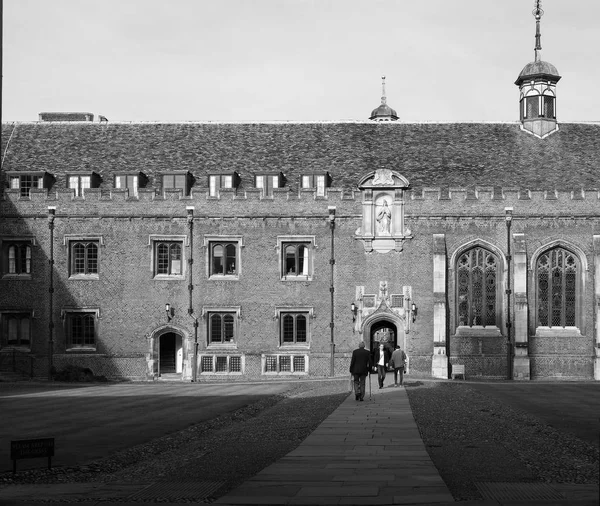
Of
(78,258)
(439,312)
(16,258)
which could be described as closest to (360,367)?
(439,312)

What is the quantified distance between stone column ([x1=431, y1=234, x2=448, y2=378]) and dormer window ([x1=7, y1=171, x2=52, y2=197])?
60.5 feet

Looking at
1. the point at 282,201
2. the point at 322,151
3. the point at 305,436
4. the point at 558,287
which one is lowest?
the point at 305,436

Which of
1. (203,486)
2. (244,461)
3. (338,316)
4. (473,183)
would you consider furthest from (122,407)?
(473,183)

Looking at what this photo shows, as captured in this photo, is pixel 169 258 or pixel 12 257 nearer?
pixel 169 258

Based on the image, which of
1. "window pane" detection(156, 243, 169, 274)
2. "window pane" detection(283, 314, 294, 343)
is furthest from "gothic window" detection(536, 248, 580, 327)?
"window pane" detection(156, 243, 169, 274)

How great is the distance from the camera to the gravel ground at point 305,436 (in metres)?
15.5

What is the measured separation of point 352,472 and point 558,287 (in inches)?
1350

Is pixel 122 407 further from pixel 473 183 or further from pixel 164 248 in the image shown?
pixel 473 183

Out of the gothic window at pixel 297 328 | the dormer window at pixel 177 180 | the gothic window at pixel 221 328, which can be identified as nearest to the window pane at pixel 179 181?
the dormer window at pixel 177 180

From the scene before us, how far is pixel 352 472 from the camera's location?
15.4 meters

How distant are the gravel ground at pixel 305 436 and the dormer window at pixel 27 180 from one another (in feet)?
81.2

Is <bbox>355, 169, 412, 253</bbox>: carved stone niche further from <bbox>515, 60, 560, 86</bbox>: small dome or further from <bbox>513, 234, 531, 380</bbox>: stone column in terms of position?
<bbox>515, 60, 560, 86</bbox>: small dome

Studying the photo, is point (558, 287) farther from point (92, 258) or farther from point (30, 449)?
point (30, 449)

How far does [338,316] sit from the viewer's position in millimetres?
48500
